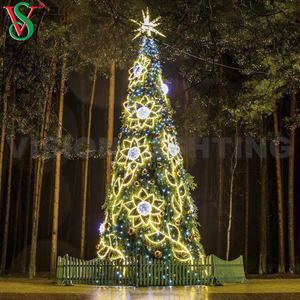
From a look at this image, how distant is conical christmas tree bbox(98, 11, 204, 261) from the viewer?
14.5m

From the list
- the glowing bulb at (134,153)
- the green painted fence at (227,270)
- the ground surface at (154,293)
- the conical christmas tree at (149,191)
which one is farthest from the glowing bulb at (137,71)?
the ground surface at (154,293)

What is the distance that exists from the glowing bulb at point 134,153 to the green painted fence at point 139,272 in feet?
9.74

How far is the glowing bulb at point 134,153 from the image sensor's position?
49.3 feet

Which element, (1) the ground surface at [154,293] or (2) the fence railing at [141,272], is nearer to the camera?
(1) the ground surface at [154,293]

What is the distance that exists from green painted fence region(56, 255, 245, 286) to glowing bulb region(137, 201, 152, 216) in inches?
51.1

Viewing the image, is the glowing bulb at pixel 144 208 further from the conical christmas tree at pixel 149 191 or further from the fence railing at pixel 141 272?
the fence railing at pixel 141 272

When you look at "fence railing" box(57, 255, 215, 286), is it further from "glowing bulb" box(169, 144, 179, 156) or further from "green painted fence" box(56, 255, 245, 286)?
"glowing bulb" box(169, 144, 179, 156)

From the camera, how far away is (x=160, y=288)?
13898 mm

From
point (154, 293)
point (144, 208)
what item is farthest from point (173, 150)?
point (154, 293)

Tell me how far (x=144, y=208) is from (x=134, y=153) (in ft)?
5.68

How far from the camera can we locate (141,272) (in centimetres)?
1455

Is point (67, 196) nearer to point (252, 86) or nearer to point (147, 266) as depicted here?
point (252, 86)

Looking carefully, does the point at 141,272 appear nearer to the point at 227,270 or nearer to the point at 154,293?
the point at 154,293

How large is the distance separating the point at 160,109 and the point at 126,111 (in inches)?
42.8
